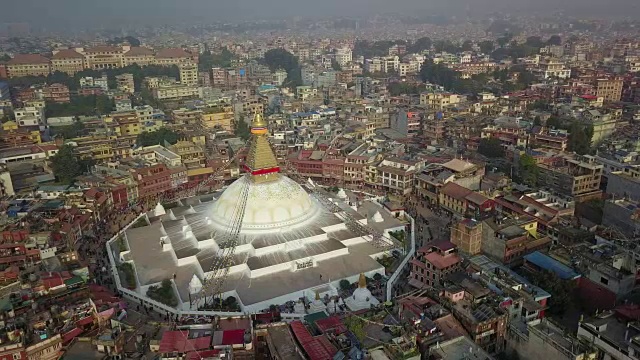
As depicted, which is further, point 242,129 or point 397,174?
point 242,129

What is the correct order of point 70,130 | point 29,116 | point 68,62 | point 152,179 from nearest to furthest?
point 152,179
point 70,130
point 29,116
point 68,62

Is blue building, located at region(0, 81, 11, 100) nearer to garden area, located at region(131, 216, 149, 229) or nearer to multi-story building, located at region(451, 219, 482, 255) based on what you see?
garden area, located at region(131, 216, 149, 229)

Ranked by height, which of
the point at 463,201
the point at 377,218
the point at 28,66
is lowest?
the point at 377,218

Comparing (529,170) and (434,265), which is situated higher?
(529,170)

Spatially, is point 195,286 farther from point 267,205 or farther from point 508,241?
point 508,241

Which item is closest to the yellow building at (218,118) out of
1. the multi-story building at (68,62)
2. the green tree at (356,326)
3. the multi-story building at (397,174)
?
the multi-story building at (397,174)

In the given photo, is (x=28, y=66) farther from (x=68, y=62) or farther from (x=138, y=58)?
(x=138, y=58)

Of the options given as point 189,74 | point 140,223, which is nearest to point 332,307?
point 140,223

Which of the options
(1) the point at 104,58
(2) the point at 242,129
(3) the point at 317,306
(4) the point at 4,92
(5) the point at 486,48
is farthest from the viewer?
(5) the point at 486,48
